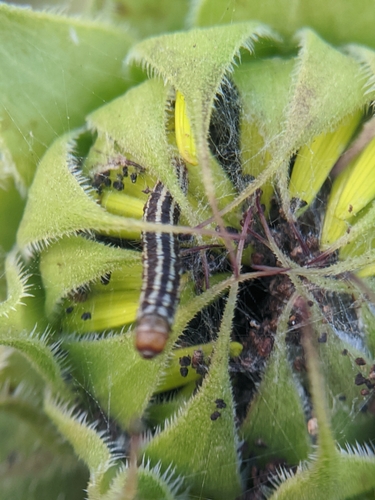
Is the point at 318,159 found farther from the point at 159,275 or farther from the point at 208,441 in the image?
the point at 208,441

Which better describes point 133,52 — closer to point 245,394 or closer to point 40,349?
point 40,349

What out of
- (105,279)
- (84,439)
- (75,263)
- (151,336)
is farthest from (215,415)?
(75,263)

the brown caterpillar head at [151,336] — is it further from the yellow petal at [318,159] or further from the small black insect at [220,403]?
the yellow petal at [318,159]

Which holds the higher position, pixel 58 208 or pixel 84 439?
pixel 58 208

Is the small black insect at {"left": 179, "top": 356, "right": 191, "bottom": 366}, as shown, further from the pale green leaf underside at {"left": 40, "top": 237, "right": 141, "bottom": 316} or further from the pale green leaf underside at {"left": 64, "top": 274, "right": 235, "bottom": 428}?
the pale green leaf underside at {"left": 40, "top": 237, "right": 141, "bottom": 316}

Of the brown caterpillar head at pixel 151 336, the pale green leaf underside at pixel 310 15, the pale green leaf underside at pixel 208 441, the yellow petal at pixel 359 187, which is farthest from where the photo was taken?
the pale green leaf underside at pixel 310 15

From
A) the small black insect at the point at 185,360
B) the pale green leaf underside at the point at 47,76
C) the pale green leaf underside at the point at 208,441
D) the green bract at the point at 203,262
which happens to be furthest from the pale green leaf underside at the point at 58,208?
the pale green leaf underside at the point at 208,441

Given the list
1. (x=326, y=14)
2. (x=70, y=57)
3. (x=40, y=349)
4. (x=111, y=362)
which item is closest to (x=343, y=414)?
(x=111, y=362)
